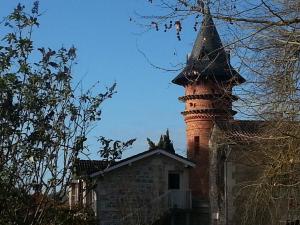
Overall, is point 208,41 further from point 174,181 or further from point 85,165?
point 174,181

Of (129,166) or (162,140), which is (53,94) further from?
(162,140)

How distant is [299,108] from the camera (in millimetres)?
9133

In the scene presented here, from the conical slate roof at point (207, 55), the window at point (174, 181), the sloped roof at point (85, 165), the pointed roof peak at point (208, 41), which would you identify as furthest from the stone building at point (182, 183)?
the sloped roof at point (85, 165)

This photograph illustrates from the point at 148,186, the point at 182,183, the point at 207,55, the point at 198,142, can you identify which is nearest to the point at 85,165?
the point at 207,55

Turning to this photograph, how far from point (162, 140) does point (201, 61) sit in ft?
114

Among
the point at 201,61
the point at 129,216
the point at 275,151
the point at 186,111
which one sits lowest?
the point at 129,216

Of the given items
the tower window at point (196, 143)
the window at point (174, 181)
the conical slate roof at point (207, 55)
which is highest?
the tower window at point (196, 143)

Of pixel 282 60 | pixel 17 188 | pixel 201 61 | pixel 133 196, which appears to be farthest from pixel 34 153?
pixel 133 196

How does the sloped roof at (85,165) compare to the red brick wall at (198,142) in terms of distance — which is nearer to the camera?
the sloped roof at (85,165)

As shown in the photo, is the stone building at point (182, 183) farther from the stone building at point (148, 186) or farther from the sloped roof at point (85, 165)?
the sloped roof at point (85, 165)

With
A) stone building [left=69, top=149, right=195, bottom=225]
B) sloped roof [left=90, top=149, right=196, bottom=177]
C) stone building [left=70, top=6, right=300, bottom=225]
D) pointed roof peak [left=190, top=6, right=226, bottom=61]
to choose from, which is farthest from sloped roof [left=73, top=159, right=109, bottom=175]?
sloped roof [left=90, top=149, right=196, bottom=177]

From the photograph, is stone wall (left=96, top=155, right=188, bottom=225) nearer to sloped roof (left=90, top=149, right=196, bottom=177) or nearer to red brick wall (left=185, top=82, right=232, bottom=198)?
sloped roof (left=90, top=149, right=196, bottom=177)

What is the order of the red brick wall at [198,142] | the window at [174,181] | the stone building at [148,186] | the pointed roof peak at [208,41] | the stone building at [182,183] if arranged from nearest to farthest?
the pointed roof peak at [208,41]
the stone building at [182,183]
the stone building at [148,186]
the window at [174,181]
the red brick wall at [198,142]

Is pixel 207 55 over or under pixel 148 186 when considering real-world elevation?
over
